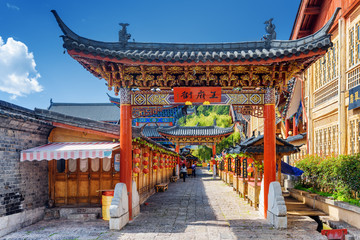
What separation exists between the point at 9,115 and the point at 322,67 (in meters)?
12.2

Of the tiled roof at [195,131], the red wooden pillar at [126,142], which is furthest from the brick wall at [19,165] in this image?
the tiled roof at [195,131]

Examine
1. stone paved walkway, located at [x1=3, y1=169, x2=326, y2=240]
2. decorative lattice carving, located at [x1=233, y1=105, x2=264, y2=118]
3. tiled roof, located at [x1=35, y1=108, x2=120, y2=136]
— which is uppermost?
decorative lattice carving, located at [x1=233, y1=105, x2=264, y2=118]

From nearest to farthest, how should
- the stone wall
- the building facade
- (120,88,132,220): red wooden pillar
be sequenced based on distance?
the stone wall → (120,88,132,220): red wooden pillar → the building facade

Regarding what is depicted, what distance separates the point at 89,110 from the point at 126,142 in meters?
35.4

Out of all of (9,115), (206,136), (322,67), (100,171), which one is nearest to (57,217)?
(100,171)

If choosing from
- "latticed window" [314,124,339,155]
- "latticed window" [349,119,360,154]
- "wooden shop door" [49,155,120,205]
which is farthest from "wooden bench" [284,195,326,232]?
"wooden shop door" [49,155,120,205]

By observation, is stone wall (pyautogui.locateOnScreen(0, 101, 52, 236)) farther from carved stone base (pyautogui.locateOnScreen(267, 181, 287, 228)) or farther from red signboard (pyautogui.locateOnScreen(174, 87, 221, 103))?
carved stone base (pyautogui.locateOnScreen(267, 181, 287, 228))

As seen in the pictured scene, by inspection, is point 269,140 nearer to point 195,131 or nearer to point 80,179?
point 80,179

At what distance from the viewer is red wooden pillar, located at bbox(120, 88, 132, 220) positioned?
9312mm

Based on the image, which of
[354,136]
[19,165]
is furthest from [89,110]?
[354,136]

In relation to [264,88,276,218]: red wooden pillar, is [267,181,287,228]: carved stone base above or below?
below

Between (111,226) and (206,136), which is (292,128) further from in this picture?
(111,226)

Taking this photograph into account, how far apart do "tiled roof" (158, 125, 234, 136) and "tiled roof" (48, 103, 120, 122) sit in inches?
499

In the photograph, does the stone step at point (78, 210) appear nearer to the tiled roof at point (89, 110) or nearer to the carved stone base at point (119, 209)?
the carved stone base at point (119, 209)
